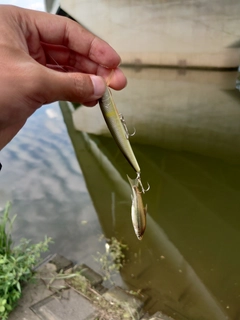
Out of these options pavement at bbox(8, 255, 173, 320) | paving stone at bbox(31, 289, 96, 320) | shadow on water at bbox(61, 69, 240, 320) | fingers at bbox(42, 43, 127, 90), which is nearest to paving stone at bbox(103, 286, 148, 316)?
pavement at bbox(8, 255, 173, 320)

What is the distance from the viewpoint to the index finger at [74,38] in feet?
7.30

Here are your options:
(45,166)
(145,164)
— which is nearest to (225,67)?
(145,164)

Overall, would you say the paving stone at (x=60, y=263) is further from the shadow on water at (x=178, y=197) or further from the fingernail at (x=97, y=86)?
the fingernail at (x=97, y=86)

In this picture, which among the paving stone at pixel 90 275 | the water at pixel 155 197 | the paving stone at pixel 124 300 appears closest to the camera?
the paving stone at pixel 124 300

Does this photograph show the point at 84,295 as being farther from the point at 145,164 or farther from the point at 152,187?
the point at 145,164

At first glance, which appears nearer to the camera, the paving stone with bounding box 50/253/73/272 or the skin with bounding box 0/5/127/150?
the skin with bounding box 0/5/127/150

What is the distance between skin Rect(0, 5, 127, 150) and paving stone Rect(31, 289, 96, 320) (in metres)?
1.66

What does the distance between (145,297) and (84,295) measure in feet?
2.87

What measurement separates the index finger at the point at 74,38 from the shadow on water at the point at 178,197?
8.93 feet

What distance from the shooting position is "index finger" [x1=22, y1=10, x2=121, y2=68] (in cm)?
223

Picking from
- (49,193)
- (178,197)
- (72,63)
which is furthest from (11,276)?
(178,197)

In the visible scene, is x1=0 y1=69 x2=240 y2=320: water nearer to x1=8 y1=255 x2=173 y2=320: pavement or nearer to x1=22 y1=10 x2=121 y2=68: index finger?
x1=8 y1=255 x2=173 y2=320: pavement

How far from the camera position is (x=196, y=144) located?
25.6 ft

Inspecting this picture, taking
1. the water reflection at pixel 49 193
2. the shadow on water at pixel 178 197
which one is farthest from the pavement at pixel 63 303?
the water reflection at pixel 49 193
